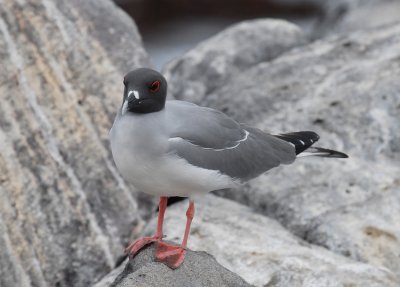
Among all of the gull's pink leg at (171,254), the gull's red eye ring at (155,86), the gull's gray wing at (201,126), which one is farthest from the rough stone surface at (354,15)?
the gull's red eye ring at (155,86)

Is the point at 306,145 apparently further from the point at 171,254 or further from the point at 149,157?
the point at 149,157

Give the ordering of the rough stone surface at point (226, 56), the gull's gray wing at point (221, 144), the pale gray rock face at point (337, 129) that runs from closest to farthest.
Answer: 1. the gull's gray wing at point (221, 144)
2. the pale gray rock face at point (337, 129)
3. the rough stone surface at point (226, 56)

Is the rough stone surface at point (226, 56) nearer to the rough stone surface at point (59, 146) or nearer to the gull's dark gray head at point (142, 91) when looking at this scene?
the rough stone surface at point (59, 146)

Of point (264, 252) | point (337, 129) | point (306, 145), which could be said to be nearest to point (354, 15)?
point (337, 129)

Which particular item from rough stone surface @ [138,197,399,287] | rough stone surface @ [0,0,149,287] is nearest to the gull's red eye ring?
rough stone surface @ [138,197,399,287]

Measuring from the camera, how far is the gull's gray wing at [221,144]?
14.5ft

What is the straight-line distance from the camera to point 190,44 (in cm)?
1478

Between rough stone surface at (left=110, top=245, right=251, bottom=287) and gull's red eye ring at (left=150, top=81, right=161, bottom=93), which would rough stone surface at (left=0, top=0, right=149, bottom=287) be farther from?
gull's red eye ring at (left=150, top=81, right=161, bottom=93)

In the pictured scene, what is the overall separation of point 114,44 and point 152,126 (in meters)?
2.50

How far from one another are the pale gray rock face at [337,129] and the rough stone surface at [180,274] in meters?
1.48

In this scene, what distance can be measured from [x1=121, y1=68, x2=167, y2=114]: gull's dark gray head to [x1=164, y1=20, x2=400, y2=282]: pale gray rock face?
6.80 feet

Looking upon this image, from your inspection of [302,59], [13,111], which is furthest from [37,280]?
[302,59]

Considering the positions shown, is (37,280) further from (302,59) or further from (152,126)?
(302,59)

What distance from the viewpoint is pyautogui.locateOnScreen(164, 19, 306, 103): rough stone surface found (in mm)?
8109
